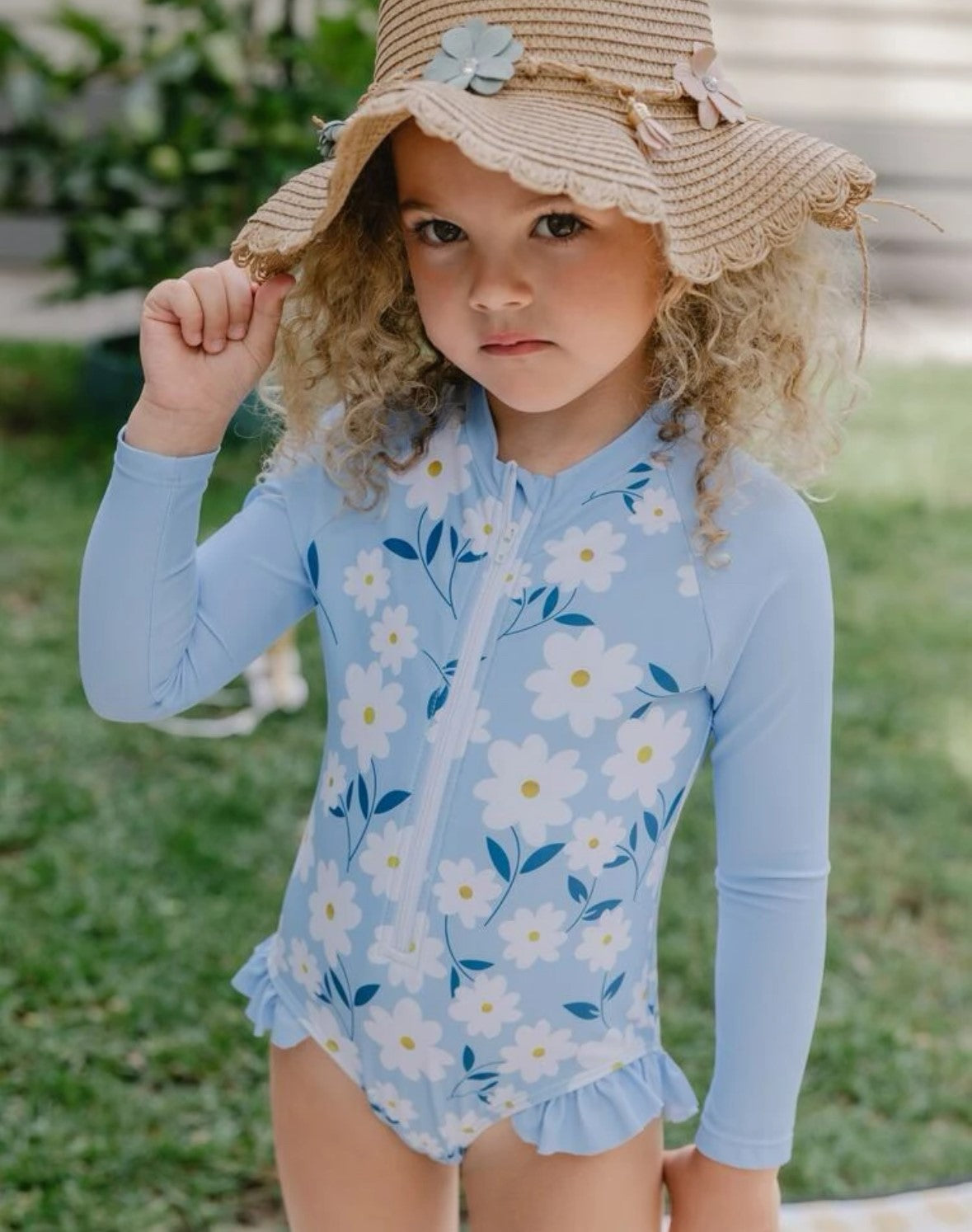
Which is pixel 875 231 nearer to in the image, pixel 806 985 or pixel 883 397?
pixel 883 397

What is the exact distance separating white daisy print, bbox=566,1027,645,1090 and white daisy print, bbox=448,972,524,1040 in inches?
3.0

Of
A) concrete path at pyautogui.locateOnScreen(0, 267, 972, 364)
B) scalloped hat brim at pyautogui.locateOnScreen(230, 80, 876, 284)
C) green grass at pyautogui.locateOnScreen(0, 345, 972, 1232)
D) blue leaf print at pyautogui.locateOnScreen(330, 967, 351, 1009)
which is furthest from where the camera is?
concrete path at pyautogui.locateOnScreen(0, 267, 972, 364)

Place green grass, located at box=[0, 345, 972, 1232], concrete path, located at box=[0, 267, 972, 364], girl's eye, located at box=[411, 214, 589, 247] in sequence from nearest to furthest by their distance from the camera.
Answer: girl's eye, located at box=[411, 214, 589, 247]
green grass, located at box=[0, 345, 972, 1232]
concrete path, located at box=[0, 267, 972, 364]

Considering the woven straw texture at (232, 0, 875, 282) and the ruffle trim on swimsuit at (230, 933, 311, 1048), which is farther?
the ruffle trim on swimsuit at (230, 933, 311, 1048)

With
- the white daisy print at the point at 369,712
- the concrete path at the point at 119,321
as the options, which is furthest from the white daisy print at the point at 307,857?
the concrete path at the point at 119,321

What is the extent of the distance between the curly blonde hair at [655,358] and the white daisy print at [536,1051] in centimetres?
51

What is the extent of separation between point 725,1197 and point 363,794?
507mm

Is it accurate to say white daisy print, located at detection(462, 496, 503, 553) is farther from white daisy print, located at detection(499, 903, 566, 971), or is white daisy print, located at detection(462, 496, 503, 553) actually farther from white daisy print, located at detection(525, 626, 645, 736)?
white daisy print, located at detection(499, 903, 566, 971)

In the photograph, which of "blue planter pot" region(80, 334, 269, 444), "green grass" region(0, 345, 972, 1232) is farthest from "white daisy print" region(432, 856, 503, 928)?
"blue planter pot" region(80, 334, 269, 444)

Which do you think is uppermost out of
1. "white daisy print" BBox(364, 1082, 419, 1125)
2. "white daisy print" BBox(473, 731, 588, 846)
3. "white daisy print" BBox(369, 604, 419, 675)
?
"white daisy print" BBox(369, 604, 419, 675)

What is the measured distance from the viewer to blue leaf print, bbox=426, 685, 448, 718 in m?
1.47

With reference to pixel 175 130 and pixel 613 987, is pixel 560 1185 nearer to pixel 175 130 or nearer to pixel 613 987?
pixel 613 987

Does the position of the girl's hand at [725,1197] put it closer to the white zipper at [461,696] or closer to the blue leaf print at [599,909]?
the blue leaf print at [599,909]

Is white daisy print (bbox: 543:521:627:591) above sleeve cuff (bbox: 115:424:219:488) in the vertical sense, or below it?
below
